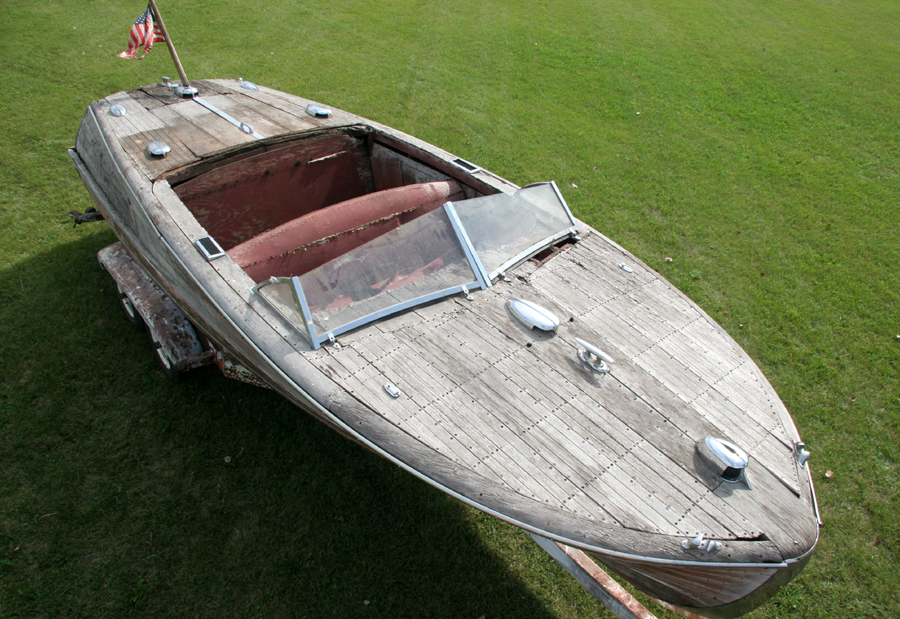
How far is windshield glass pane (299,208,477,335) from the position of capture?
Result: 127 inches

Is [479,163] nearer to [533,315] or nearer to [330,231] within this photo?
[330,231]

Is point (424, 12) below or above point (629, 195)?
above

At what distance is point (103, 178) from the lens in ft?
14.8

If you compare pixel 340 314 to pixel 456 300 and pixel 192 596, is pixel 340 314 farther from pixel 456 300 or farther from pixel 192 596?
pixel 192 596

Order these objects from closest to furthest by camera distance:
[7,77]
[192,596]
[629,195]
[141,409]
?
[192,596] < [141,409] < [629,195] < [7,77]

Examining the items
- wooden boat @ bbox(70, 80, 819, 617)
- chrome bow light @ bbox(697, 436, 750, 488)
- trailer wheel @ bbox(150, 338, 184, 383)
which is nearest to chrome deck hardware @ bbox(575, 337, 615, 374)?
wooden boat @ bbox(70, 80, 819, 617)

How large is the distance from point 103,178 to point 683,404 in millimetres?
4997

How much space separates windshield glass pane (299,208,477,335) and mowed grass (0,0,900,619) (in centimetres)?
135

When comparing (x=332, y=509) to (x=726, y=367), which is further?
(x=332, y=509)

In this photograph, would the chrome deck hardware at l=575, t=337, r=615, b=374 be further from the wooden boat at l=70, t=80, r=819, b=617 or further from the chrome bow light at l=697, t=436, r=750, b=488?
the chrome bow light at l=697, t=436, r=750, b=488

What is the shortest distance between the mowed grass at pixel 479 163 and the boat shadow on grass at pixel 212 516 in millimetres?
16

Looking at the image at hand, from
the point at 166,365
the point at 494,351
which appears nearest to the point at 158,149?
the point at 166,365

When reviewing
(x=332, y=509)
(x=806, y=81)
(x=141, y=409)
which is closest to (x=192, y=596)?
(x=332, y=509)

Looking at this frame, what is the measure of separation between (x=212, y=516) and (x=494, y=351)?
90.5 inches
